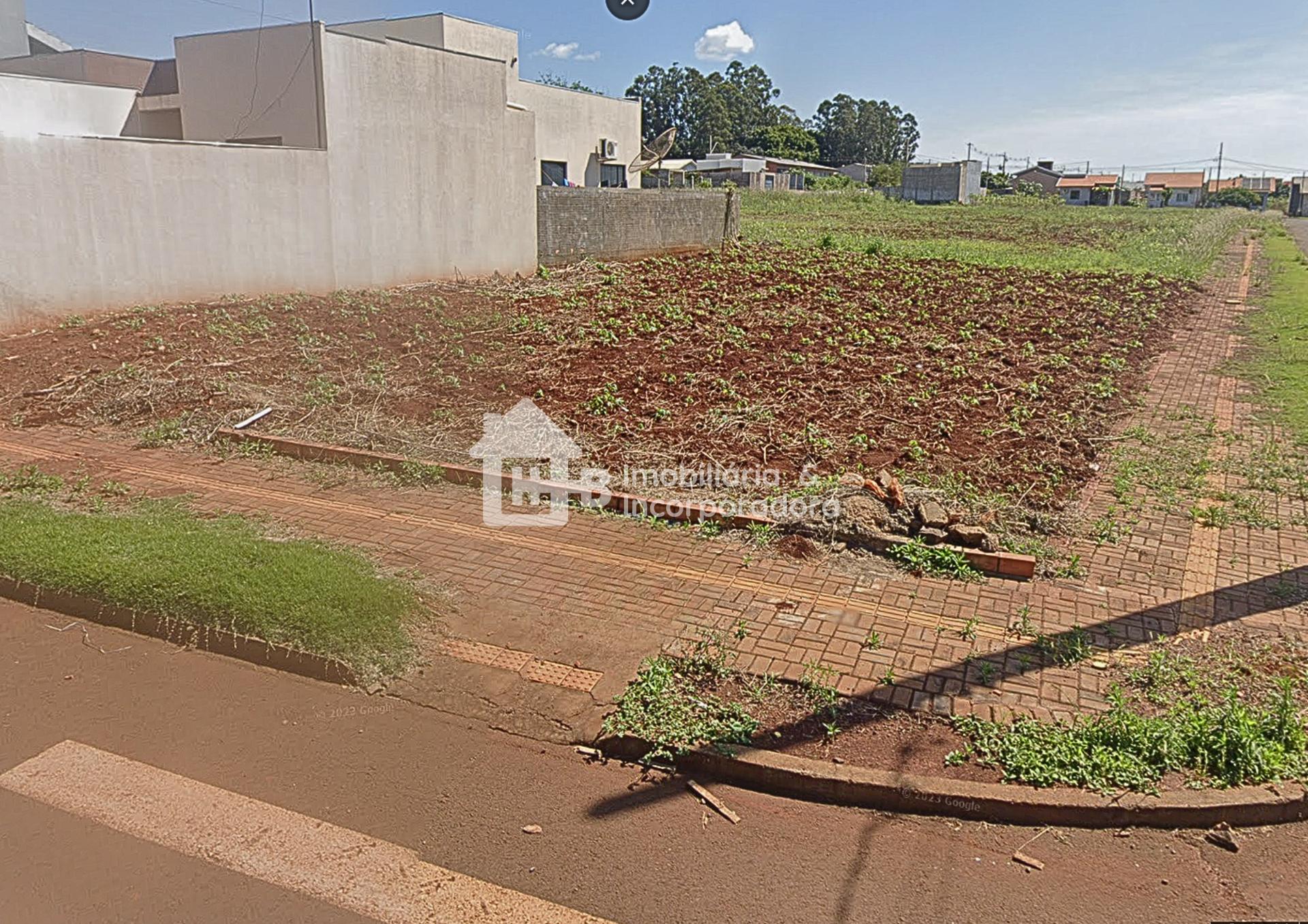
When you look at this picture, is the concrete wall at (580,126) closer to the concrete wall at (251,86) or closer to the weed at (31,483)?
the concrete wall at (251,86)

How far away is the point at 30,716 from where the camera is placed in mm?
3979

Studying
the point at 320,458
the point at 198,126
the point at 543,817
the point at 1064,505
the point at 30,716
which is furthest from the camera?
the point at 198,126

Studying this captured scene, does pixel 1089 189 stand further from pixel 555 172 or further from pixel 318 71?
pixel 318 71

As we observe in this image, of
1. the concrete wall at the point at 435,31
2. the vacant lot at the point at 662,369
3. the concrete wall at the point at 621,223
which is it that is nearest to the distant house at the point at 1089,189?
the concrete wall at the point at 435,31

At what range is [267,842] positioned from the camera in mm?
3221

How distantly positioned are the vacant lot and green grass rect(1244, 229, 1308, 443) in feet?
4.26

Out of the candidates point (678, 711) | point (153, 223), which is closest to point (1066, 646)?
point (678, 711)

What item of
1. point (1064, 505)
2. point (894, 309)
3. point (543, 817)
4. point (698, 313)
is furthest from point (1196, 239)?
point (543, 817)

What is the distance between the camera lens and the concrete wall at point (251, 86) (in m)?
13.7

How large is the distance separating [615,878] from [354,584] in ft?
8.19

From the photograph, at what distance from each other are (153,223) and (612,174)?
2892cm

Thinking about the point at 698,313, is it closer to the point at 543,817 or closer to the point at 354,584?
the point at 354,584

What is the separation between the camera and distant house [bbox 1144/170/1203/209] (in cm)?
9438

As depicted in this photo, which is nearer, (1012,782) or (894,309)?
(1012,782)
